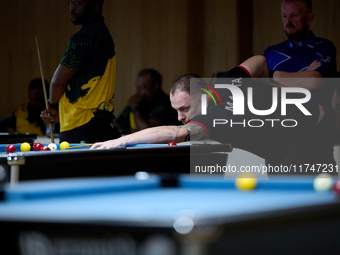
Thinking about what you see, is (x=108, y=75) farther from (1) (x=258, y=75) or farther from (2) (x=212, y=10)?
(2) (x=212, y=10)

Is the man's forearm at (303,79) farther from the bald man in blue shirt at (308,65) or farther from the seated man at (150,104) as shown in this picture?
the seated man at (150,104)

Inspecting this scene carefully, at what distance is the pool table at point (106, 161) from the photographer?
191cm

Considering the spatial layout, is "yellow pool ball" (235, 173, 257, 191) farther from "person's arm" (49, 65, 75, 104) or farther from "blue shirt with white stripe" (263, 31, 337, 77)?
"person's arm" (49, 65, 75, 104)

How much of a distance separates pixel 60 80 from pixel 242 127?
4.23 feet

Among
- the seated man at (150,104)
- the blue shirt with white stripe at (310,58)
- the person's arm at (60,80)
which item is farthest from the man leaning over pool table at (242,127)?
the seated man at (150,104)

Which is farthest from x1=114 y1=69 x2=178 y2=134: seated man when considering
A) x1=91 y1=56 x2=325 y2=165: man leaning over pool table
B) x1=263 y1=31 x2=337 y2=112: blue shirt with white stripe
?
x1=91 y1=56 x2=325 y2=165: man leaning over pool table

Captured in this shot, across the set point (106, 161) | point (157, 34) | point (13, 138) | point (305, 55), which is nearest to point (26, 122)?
point (157, 34)

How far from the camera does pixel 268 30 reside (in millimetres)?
6375

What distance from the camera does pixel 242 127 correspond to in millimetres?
2701

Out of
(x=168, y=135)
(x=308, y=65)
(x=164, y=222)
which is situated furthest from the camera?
(x=308, y=65)

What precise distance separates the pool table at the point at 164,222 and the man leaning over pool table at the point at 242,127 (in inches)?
55.4

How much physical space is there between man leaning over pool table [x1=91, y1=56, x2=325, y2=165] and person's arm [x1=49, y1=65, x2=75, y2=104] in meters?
0.77

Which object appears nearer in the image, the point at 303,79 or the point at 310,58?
the point at 303,79

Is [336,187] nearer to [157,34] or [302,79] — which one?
[302,79]
